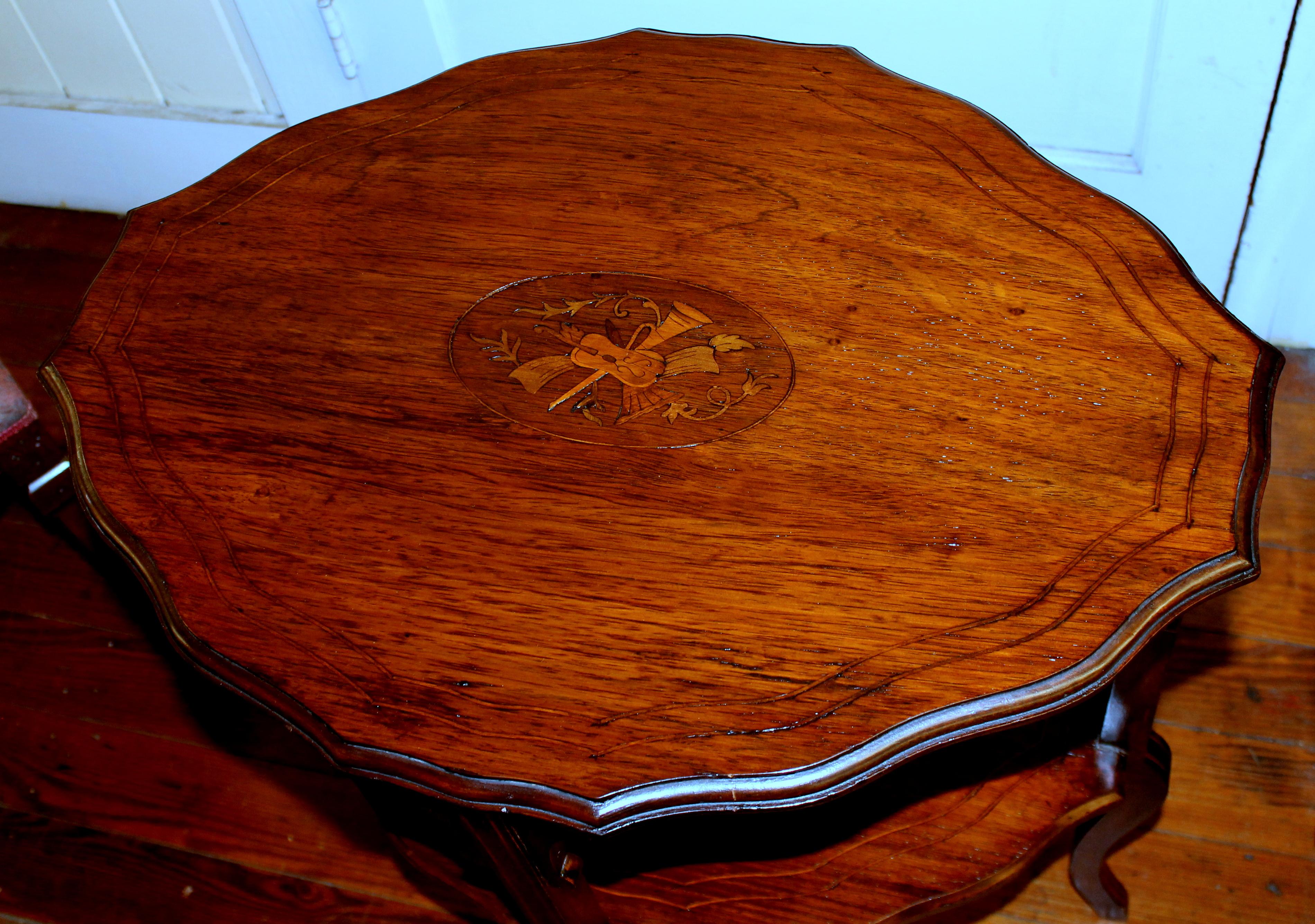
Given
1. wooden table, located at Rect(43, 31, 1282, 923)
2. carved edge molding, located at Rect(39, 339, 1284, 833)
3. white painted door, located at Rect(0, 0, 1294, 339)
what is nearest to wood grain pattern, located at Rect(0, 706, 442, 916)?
wooden table, located at Rect(43, 31, 1282, 923)

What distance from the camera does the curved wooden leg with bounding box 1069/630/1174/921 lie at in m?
0.93

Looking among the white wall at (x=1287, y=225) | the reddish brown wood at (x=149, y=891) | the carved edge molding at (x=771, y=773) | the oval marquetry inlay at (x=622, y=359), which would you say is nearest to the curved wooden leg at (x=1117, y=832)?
the carved edge molding at (x=771, y=773)

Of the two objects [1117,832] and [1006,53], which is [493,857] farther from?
[1006,53]

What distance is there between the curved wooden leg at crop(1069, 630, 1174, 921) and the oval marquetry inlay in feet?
1.30

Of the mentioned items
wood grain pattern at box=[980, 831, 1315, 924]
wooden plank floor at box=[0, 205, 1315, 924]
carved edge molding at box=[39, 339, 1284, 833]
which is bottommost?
wood grain pattern at box=[980, 831, 1315, 924]

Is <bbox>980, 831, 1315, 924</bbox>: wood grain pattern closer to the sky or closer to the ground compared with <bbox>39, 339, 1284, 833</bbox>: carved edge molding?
closer to the ground

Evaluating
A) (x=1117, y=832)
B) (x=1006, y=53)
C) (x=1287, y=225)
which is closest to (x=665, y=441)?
(x=1117, y=832)

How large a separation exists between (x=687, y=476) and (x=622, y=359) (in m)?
0.16

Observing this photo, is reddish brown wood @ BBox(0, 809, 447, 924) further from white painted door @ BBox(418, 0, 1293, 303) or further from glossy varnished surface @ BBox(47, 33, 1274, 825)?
white painted door @ BBox(418, 0, 1293, 303)

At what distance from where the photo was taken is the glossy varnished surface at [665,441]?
0.72 meters

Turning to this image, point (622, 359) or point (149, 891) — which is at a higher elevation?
point (622, 359)

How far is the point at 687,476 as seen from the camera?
0.87 m

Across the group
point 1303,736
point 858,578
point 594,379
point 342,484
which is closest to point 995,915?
point 1303,736

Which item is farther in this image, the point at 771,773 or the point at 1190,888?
the point at 1190,888
